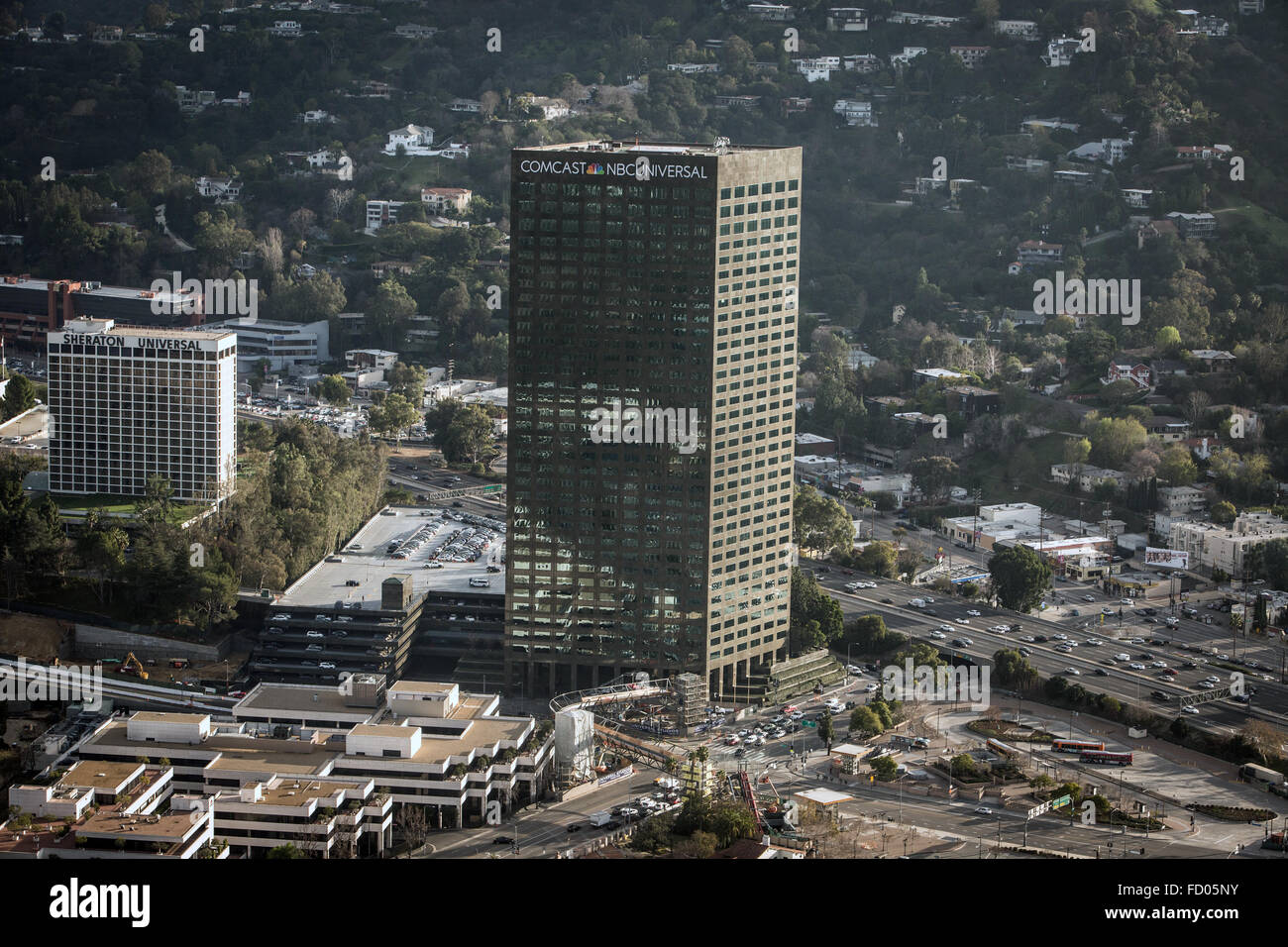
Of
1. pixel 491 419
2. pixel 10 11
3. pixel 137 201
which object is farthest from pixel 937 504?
pixel 10 11

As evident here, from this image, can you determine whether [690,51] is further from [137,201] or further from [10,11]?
[10,11]

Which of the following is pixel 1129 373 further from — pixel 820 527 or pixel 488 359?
pixel 488 359

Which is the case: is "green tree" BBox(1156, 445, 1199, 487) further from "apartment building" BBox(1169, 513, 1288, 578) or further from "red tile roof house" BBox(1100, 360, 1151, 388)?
"red tile roof house" BBox(1100, 360, 1151, 388)

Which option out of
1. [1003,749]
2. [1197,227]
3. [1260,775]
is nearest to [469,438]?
[1003,749]

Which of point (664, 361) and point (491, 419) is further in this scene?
point (491, 419)

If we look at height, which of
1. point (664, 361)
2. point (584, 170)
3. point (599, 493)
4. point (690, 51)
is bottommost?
point (599, 493)

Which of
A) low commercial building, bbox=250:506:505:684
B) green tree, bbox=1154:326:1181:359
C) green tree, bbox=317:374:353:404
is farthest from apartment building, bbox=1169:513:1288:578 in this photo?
green tree, bbox=317:374:353:404
